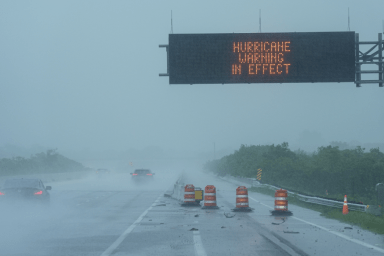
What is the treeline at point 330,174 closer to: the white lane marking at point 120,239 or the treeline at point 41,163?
the white lane marking at point 120,239

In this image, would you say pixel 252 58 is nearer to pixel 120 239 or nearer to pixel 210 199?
pixel 120 239

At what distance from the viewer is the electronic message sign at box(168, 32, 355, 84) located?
1603 cm

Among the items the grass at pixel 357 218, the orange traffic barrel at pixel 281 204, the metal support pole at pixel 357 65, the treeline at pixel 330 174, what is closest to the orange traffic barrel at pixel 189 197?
the orange traffic barrel at pixel 281 204

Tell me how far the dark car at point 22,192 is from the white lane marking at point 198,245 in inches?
400

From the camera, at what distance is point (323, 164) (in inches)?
2179

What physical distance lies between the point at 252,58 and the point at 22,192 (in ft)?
40.2

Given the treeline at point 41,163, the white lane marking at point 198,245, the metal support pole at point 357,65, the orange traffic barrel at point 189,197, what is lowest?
the treeline at point 41,163

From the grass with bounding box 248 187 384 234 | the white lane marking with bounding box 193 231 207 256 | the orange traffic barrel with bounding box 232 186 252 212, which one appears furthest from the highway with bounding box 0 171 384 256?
the orange traffic barrel with bounding box 232 186 252 212

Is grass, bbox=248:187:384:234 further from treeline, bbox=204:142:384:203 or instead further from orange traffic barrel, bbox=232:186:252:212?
treeline, bbox=204:142:384:203

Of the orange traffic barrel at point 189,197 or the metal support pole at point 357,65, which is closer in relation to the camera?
the metal support pole at point 357,65

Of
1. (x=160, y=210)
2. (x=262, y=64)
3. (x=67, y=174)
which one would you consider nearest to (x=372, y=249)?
(x=262, y=64)

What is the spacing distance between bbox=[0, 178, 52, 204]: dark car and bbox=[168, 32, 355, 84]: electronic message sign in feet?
32.0

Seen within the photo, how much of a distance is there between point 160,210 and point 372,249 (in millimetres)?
12321

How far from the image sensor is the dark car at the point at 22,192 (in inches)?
866
